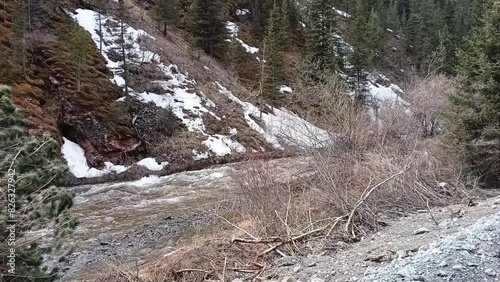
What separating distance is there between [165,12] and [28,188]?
3505cm

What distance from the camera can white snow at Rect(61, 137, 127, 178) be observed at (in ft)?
70.6

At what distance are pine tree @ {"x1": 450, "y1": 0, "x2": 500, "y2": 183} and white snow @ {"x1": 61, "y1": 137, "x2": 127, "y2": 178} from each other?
1591cm

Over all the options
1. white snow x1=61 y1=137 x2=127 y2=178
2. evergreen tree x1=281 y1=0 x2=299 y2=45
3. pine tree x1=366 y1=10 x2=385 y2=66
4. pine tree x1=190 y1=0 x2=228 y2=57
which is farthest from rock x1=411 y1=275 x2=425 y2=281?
pine tree x1=366 y1=10 x2=385 y2=66

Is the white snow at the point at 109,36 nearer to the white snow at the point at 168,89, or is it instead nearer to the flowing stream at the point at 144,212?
the white snow at the point at 168,89

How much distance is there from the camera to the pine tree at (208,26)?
3875 cm

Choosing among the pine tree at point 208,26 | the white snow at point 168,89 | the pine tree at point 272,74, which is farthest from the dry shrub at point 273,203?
the pine tree at point 208,26

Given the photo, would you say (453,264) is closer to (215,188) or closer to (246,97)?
(215,188)

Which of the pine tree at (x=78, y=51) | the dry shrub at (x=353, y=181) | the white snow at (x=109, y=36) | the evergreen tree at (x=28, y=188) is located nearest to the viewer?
the evergreen tree at (x=28, y=188)

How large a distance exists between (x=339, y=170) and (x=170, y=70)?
78.3ft

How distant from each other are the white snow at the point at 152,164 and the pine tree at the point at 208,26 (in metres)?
17.4

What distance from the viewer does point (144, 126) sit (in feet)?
87.7

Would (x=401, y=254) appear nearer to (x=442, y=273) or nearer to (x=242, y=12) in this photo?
(x=442, y=273)

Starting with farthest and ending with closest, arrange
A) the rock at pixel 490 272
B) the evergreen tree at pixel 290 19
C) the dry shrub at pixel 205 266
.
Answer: the evergreen tree at pixel 290 19, the dry shrub at pixel 205 266, the rock at pixel 490 272

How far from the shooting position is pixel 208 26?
1538 inches
